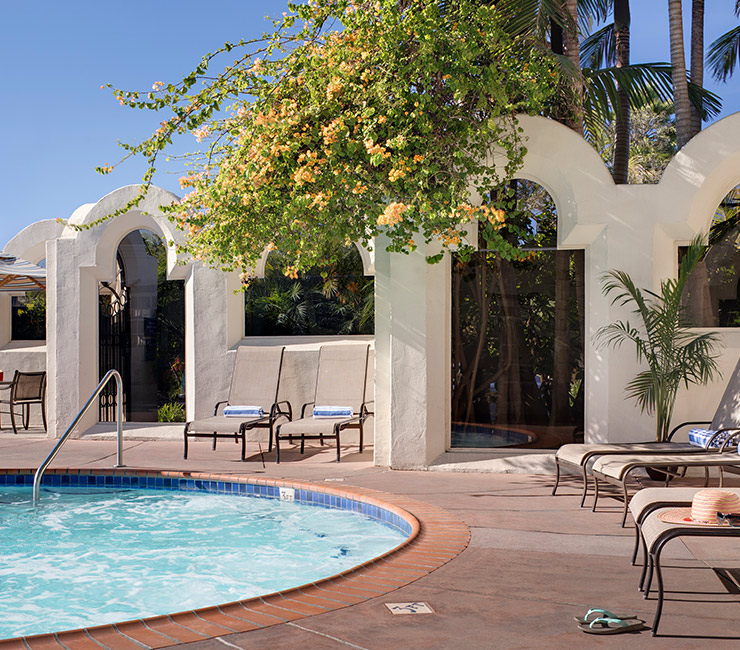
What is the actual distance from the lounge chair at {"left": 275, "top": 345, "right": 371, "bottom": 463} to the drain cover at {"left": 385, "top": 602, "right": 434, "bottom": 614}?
18.0 feet

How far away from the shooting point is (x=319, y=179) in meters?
7.33

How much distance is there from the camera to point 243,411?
10102mm

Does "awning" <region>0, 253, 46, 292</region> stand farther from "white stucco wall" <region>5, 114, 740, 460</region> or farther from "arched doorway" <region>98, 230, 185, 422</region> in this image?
"white stucco wall" <region>5, 114, 740, 460</region>

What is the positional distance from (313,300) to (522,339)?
3812 millimetres

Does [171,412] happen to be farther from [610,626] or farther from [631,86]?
[610,626]

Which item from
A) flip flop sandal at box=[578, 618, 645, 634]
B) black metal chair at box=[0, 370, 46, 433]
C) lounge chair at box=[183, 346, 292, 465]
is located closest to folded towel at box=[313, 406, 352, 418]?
lounge chair at box=[183, 346, 292, 465]

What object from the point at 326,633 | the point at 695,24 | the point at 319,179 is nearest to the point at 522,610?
the point at 326,633

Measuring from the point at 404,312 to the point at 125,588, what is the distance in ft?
13.9

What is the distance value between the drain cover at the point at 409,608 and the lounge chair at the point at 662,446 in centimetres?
296

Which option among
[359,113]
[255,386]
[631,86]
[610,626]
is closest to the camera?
[610,626]

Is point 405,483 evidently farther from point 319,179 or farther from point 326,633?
point 326,633

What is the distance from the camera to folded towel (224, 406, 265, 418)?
10016 mm

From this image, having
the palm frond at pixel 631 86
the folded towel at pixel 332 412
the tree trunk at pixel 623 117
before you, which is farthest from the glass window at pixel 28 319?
the tree trunk at pixel 623 117

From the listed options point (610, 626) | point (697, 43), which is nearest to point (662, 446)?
point (610, 626)
